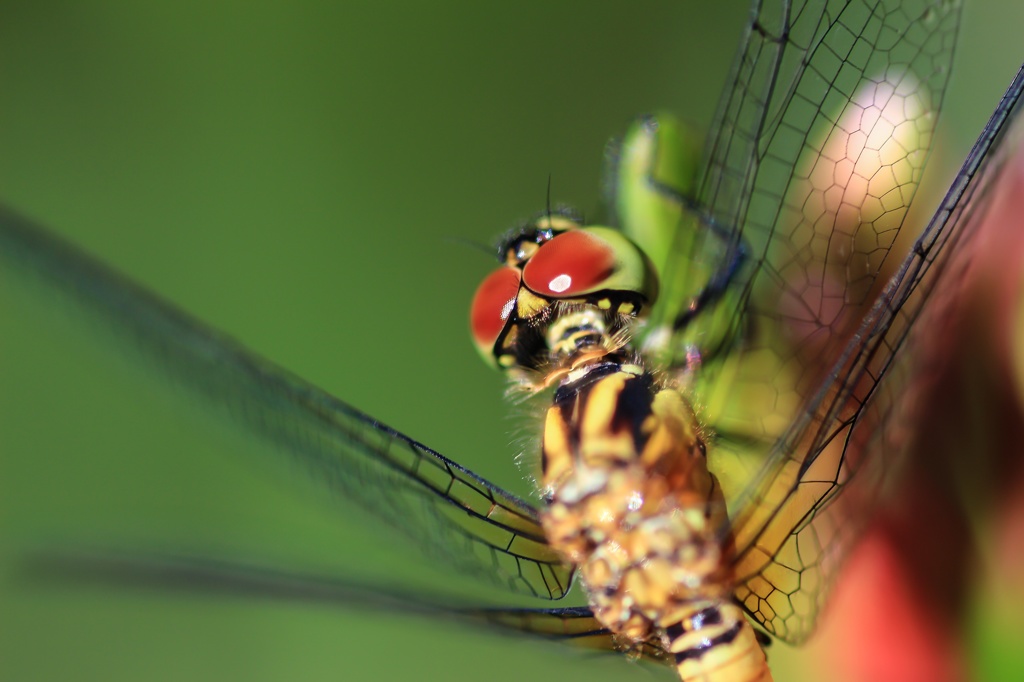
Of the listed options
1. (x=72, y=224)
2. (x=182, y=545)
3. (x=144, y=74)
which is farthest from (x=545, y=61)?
(x=182, y=545)

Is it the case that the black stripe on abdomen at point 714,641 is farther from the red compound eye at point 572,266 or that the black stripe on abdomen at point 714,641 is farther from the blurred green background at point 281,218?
the blurred green background at point 281,218

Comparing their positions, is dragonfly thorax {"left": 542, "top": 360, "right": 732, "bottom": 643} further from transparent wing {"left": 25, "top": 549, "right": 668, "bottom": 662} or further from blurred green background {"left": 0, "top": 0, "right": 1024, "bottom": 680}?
blurred green background {"left": 0, "top": 0, "right": 1024, "bottom": 680}

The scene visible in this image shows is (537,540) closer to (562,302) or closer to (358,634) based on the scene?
(562,302)

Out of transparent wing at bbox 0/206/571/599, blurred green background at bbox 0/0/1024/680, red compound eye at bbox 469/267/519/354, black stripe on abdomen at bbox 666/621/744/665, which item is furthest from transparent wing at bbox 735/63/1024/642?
blurred green background at bbox 0/0/1024/680

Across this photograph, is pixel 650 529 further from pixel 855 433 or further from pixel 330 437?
pixel 330 437

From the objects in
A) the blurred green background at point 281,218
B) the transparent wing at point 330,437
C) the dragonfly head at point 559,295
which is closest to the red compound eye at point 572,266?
the dragonfly head at point 559,295

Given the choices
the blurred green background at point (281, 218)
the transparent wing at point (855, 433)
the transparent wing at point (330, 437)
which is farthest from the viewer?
the blurred green background at point (281, 218)
